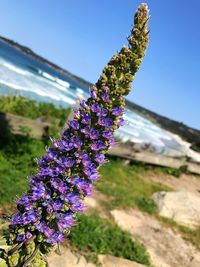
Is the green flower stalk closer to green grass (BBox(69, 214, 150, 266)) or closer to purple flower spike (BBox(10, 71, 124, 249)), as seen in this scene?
purple flower spike (BBox(10, 71, 124, 249))

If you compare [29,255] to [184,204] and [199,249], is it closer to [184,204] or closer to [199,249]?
[199,249]

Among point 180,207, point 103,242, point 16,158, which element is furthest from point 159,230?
point 16,158

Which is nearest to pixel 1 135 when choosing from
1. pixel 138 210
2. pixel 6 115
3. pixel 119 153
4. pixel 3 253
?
pixel 6 115

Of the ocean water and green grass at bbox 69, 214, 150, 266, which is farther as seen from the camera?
the ocean water

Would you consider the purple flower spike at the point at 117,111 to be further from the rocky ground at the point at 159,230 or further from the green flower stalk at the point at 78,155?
the rocky ground at the point at 159,230

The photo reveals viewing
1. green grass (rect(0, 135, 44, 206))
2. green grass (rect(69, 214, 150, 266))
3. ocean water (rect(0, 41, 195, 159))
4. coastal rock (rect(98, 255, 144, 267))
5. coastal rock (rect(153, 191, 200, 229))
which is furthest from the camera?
ocean water (rect(0, 41, 195, 159))

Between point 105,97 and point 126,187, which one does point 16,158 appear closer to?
point 126,187

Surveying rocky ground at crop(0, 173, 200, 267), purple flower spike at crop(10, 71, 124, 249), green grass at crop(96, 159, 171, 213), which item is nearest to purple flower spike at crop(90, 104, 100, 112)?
purple flower spike at crop(10, 71, 124, 249)

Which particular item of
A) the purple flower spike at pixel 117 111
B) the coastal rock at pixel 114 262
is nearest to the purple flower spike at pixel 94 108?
the purple flower spike at pixel 117 111
